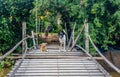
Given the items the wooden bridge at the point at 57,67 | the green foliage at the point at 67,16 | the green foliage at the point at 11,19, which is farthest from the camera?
the green foliage at the point at 11,19

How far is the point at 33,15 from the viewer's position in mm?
15578

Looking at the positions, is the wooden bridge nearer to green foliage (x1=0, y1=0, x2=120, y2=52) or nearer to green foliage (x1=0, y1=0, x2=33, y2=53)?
green foliage (x1=0, y1=0, x2=120, y2=52)

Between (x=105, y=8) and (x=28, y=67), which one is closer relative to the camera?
(x=28, y=67)

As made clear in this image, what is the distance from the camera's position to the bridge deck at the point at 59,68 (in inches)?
270

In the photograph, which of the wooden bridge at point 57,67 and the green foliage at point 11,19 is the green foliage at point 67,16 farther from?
the wooden bridge at point 57,67

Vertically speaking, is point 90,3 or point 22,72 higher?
point 90,3

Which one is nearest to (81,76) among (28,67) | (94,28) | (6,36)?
(28,67)

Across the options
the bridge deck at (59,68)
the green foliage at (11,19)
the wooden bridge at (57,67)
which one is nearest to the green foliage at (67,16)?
the green foliage at (11,19)

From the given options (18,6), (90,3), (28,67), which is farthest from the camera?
(18,6)

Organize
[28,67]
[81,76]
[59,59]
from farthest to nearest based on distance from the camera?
[59,59]
[28,67]
[81,76]

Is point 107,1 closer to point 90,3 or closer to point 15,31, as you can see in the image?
point 90,3

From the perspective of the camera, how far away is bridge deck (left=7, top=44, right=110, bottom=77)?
6.85 m

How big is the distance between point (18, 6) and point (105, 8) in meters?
4.38

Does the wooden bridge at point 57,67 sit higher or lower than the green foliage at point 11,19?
lower
